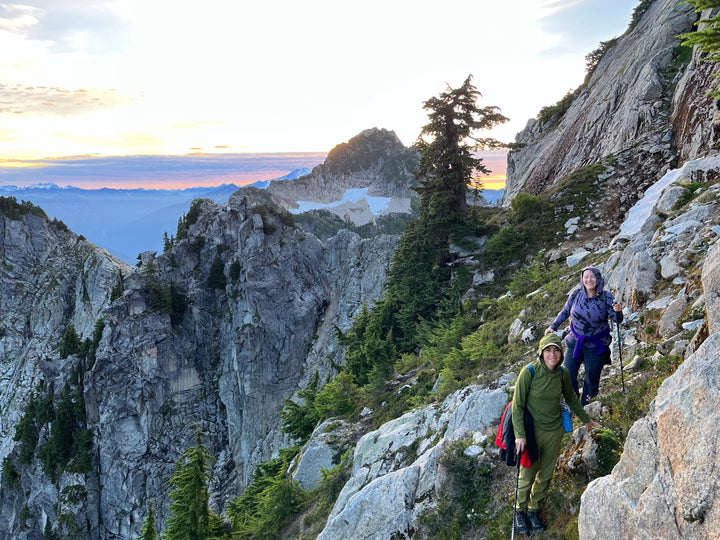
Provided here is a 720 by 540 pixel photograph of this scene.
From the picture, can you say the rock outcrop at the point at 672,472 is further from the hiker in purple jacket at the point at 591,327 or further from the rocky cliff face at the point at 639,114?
the rocky cliff face at the point at 639,114

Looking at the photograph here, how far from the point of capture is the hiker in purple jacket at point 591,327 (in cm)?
657

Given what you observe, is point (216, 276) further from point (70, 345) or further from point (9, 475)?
point (9, 475)

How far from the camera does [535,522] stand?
552cm

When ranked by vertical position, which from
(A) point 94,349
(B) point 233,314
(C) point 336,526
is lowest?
(A) point 94,349

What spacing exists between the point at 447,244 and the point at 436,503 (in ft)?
60.5

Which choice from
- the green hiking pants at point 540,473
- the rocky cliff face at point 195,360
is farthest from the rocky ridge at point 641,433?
the rocky cliff face at point 195,360

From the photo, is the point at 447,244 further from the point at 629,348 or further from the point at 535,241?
the point at 629,348

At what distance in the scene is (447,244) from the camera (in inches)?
953

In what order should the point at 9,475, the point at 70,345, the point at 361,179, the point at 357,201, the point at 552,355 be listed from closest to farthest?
the point at 552,355 → the point at 9,475 → the point at 70,345 → the point at 357,201 → the point at 361,179

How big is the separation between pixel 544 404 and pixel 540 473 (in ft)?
3.42

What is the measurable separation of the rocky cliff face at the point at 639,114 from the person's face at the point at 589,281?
1341 cm

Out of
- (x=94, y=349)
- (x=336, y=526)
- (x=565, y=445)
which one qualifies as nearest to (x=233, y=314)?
(x=94, y=349)

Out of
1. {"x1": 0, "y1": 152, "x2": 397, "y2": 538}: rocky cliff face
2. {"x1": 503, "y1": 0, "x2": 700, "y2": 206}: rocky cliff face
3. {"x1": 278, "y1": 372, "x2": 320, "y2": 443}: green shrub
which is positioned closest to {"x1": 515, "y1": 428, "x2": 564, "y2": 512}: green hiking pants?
{"x1": 278, "y1": 372, "x2": 320, "y2": 443}: green shrub

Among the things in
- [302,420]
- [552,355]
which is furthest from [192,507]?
[552,355]
